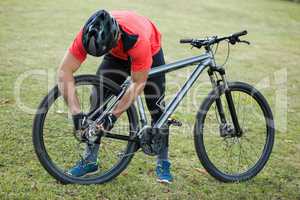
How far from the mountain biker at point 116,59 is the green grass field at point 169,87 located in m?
0.33

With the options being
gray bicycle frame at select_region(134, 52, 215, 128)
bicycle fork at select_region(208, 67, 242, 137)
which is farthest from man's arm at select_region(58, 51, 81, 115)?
bicycle fork at select_region(208, 67, 242, 137)

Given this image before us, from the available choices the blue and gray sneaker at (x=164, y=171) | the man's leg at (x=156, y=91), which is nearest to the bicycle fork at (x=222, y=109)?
the man's leg at (x=156, y=91)

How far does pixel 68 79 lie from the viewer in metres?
4.01

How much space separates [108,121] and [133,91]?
35 cm

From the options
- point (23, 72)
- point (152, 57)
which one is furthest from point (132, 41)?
point (23, 72)

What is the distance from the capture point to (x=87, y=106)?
15.1ft

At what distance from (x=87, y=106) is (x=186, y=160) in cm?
131

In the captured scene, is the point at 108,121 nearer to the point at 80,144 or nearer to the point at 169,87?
the point at 80,144

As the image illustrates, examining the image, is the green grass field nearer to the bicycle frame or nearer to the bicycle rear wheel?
the bicycle rear wheel

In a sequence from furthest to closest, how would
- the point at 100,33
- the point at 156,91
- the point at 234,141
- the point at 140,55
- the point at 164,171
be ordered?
the point at 234,141, the point at 164,171, the point at 156,91, the point at 140,55, the point at 100,33

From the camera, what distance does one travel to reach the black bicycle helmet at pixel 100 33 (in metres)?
3.74

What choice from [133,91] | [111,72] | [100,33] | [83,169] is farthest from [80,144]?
[100,33]

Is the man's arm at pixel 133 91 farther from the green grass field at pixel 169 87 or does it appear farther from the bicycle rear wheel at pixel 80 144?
the green grass field at pixel 169 87

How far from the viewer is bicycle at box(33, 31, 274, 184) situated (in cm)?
417
